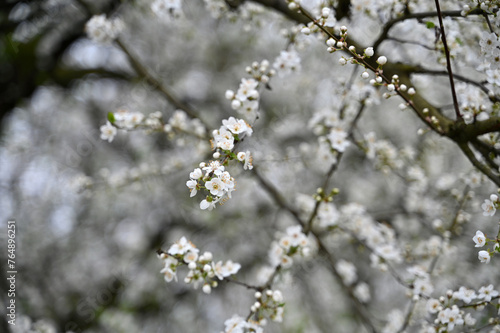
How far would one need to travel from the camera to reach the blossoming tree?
3.01 metres

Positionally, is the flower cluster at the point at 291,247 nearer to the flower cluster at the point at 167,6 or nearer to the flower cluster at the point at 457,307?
the flower cluster at the point at 457,307

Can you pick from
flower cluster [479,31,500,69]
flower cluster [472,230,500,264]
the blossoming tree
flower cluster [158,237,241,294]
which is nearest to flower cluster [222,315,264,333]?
flower cluster [158,237,241,294]

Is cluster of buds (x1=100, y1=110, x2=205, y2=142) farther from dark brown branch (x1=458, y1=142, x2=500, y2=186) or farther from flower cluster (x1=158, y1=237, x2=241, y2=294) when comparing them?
dark brown branch (x1=458, y1=142, x2=500, y2=186)

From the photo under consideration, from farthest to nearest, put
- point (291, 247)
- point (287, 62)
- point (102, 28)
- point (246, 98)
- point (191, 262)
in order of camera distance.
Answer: point (102, 28) → point (287, 62) → point (291, 247) → point (246, 98) → point (191, 262)

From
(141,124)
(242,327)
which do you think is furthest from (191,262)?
(141,124)

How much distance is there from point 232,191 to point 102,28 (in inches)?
70.3

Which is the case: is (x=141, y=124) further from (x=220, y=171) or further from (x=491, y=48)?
(x=491, y=48)

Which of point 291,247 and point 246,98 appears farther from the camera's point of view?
point 291,247

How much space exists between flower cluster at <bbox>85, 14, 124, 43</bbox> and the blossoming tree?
1cm

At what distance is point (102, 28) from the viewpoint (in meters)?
2.82

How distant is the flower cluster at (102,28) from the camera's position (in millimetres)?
2773

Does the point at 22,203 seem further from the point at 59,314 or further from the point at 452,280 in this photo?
the point at 452,280

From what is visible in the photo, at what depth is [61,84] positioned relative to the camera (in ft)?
16.1

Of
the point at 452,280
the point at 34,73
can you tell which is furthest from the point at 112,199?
the point at 452,280
